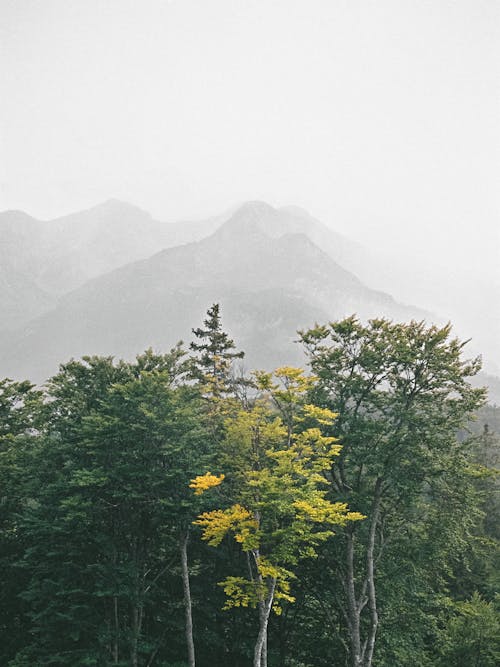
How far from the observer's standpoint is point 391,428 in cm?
1798

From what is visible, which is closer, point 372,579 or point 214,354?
point 372,579

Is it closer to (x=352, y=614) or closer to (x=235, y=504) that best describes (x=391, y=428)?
(x=235, y=504)

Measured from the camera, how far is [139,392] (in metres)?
17.6

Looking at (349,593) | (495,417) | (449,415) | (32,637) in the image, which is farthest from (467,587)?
(495,417)

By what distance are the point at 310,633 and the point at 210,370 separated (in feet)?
49.9

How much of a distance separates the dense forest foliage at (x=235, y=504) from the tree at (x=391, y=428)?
0.08 metres

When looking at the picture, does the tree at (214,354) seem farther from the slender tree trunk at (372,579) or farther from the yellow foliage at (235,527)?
the yellow foliage at (235,527)

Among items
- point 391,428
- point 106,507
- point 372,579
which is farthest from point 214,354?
point 372,579

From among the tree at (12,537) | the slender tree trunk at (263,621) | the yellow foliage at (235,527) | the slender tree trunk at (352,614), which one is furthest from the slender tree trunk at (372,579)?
the tree at (12,537)

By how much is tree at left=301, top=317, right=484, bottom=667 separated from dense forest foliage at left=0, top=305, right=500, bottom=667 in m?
0.08

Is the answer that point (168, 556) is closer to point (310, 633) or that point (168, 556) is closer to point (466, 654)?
point (310, 633)

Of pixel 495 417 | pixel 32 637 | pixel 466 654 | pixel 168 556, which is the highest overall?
pixel 495 417

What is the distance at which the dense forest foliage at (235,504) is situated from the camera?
54.3ft

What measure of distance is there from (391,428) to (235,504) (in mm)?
7211
